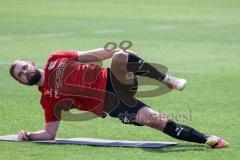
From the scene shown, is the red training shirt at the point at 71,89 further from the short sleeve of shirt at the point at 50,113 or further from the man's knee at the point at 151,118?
the man's knee at the point at 151,118

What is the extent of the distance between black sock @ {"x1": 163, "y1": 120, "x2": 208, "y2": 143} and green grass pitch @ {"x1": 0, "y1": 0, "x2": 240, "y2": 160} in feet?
0.35

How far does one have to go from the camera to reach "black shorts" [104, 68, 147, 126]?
9.59 meters

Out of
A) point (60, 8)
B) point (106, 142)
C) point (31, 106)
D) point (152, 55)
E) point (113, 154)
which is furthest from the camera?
point (60, 8)

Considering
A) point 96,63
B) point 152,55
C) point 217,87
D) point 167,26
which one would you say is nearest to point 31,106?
point 96,63

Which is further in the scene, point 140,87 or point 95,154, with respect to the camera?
point 140,87

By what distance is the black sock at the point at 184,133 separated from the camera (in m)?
9.35

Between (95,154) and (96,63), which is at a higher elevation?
(96,63)

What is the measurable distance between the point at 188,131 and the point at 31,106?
3.72 meters

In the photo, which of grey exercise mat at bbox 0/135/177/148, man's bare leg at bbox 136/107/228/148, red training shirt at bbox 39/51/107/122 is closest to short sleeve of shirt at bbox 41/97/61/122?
red training shirt at bbox 39/51/107/122

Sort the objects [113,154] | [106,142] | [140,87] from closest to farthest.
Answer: [113,154], [106,142], [140,87]

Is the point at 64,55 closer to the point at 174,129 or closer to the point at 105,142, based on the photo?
the point at 105,142

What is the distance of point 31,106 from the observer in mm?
12438

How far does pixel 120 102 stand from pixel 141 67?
1.59ft

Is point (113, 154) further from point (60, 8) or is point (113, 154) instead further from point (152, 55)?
point (60, 8)
